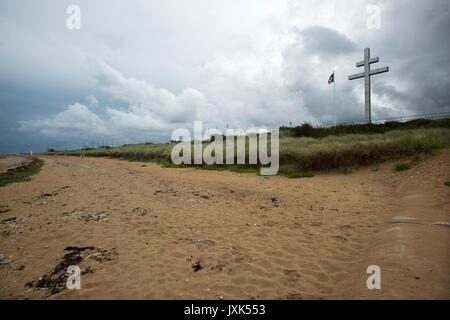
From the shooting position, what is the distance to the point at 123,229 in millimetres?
4664

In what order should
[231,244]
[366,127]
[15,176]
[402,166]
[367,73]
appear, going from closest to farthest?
[231,244] < [402,166] < [15,176] < [366,127] < [367,73]

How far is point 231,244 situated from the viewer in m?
3.97

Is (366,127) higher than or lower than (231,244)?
higher

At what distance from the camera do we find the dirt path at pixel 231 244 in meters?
2.66

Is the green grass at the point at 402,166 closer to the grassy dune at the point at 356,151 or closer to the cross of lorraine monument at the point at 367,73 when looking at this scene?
the grassy dune at the point at 356,151

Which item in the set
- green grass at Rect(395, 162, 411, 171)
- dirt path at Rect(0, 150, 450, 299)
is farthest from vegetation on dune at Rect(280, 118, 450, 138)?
dirt path at Rect(0, 150, 450, 299)

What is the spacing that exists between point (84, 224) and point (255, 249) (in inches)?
173

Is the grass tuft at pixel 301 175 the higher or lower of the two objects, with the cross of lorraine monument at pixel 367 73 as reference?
lower

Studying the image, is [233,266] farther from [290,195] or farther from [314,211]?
[290,195]

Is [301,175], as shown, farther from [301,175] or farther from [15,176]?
[15,176]

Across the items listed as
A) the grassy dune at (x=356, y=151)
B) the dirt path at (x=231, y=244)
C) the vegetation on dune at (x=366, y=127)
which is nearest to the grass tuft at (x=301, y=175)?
the grassy dune at (x=356, y=151)

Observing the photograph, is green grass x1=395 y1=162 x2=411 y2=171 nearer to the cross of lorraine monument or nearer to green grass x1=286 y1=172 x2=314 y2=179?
green grass x1=286 y1=172 x2=314 y2=179

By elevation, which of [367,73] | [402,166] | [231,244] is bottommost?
[231,244]

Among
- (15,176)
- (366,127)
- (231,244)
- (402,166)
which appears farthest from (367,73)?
(15,176)
